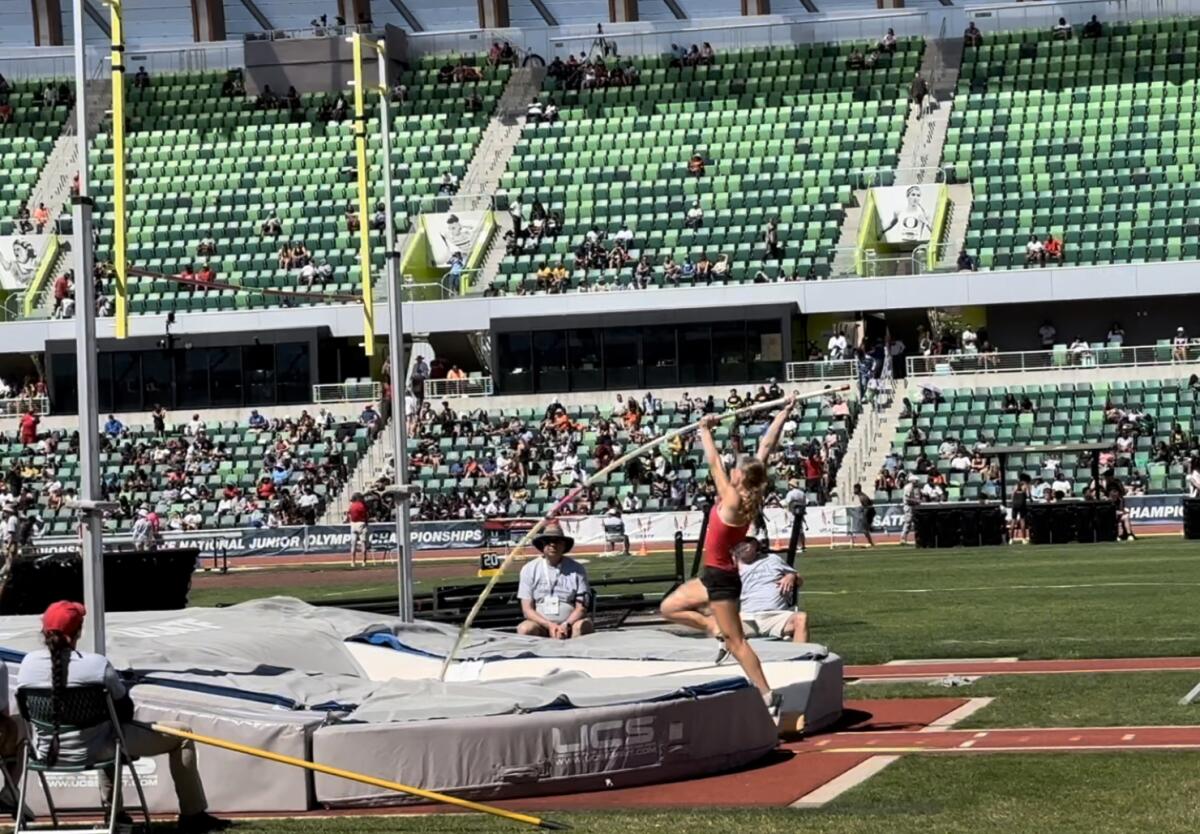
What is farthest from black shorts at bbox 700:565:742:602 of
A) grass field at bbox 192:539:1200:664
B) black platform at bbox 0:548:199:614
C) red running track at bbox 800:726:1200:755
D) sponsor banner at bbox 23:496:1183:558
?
sponsor banner at bbox 23:496:1183:558

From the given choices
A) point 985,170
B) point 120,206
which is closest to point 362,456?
point 985,170

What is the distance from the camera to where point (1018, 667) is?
16.6 meters

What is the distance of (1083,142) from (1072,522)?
16.1m

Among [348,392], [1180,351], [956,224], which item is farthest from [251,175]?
[1180,351]

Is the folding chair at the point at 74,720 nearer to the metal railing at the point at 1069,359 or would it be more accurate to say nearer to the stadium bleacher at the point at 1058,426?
the stadium bleacher at the point at 1058,426

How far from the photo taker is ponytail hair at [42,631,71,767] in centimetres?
960

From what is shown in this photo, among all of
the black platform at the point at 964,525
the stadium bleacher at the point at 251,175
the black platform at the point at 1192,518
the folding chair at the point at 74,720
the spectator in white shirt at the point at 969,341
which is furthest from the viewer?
the stadium bleacher at the point at 251,175

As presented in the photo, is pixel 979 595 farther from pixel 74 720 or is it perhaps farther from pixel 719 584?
pixel 74 720

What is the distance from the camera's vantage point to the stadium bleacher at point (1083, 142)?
47.9 m

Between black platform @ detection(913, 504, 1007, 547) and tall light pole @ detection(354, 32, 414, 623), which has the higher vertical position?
tall light pole @ detection(354, 32, 414, 623)

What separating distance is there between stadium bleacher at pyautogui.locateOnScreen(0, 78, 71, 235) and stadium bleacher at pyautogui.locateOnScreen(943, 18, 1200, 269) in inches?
934

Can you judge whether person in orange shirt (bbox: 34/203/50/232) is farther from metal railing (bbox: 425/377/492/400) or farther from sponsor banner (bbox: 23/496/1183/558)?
sponsor banner (bbox: 23/496/1183/558)

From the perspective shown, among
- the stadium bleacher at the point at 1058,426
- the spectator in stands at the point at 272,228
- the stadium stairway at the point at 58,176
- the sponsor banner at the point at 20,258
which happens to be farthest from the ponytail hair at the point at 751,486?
the stadium stairway at the point at 58,176

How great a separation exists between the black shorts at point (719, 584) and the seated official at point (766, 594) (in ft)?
10.7
